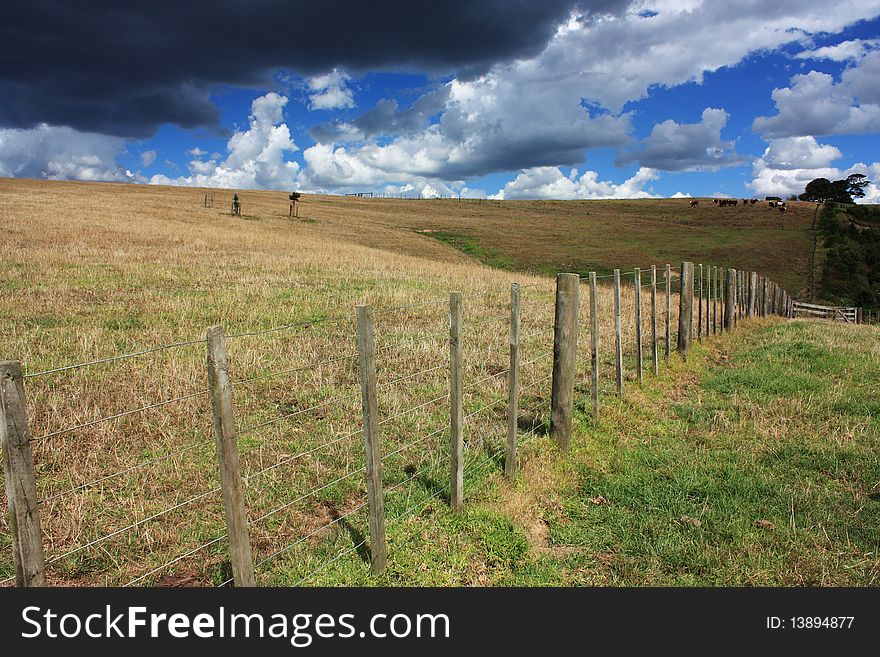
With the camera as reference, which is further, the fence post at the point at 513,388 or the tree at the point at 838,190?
the tree at the point at 838,190

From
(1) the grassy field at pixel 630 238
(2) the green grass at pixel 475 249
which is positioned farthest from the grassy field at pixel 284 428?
(1) the grassy field at pixel 630 238

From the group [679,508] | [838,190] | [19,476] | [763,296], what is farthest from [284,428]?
[838,190]

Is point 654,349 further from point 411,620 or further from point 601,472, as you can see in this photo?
point 411,620

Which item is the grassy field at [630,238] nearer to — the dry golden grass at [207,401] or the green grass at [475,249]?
the green grass at [475,249]

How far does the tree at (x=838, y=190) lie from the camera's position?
95875 millimetres

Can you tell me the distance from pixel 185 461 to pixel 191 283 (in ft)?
35.9

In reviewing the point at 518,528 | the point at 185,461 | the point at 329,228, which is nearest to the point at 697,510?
the point at 518,528

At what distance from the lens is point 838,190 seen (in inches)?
3784

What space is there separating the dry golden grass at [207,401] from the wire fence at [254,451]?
1.0 inches

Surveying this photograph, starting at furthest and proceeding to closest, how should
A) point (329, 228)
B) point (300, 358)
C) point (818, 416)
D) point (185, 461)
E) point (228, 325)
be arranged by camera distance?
point (329, 228) → point (228, 325) → point (300, 358) → point (818, 416) → point (185, 461)

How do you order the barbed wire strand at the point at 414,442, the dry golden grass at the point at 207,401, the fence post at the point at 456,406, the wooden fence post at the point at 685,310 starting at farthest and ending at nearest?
1. the wooden fence post at the point at 685,310
2. the barbed wire strand at the point at 414,442
3. the fence post at the point at 456,406
4. the dry golden grass at the point at 207,401

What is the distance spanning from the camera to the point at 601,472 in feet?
20.3

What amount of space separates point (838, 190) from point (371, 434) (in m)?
119

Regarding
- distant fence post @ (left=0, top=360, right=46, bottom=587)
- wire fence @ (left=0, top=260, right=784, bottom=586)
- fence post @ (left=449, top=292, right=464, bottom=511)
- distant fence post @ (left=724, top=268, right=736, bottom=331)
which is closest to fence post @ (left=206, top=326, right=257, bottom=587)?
wire fence @ (left=0, top=260, right=784, bottom=586)
